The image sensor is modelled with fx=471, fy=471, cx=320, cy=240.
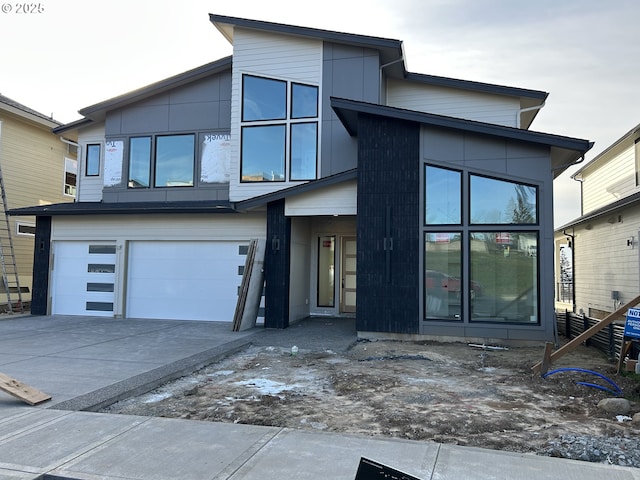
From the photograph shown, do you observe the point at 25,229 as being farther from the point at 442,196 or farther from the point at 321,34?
the point at 442,196

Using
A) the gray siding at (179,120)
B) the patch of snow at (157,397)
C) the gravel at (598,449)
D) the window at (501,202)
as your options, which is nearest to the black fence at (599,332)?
the window at (501,202)

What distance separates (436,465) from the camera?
367 centimetres

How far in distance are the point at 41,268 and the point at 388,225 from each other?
1049 centimetres

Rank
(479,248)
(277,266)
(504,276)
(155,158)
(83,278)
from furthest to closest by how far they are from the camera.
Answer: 1. (155,158)
2. (83,278)
3. (277,266)
4. (479,248)
5. (504,276)

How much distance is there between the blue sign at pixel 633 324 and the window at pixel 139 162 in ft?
39.8

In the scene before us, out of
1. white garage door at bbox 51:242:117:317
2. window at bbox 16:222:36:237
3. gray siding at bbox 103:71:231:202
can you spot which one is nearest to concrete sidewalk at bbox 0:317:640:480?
white garage door at bbox 51:242:117:317

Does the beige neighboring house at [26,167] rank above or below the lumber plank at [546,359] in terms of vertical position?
above

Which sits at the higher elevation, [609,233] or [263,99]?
[263,99]

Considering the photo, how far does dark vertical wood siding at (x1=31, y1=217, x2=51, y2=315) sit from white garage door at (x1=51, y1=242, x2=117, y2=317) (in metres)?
0.20

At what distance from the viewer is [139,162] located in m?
14.0

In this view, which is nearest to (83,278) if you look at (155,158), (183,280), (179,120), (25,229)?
(183,280)

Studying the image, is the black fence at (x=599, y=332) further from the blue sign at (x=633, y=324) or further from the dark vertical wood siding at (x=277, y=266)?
the dark vertical wood siding at (x=277, y=266)

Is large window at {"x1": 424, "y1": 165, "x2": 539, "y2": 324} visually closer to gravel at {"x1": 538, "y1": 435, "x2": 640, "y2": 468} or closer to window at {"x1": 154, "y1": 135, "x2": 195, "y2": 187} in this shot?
gravel at {"x1": 538, "y1": 435, "x2": 640, "y2": 468}

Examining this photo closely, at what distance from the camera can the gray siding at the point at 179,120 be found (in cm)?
1345
